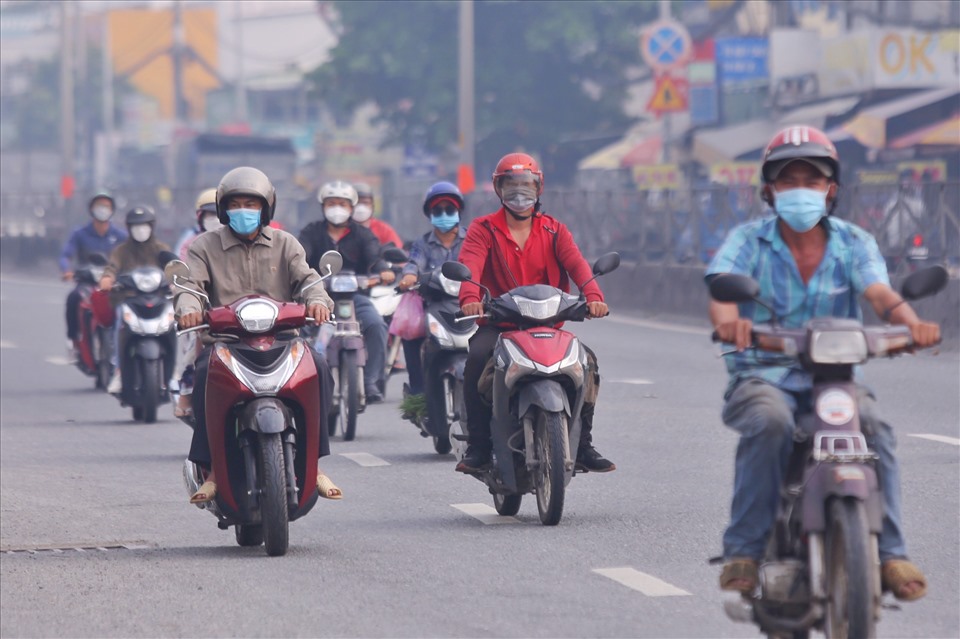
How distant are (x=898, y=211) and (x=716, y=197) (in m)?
4.45

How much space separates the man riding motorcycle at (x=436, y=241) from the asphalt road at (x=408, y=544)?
746 millimetres

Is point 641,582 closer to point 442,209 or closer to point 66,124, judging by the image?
point 442,209

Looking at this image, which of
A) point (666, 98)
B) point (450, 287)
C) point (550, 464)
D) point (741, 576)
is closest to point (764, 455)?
point (741, 576)

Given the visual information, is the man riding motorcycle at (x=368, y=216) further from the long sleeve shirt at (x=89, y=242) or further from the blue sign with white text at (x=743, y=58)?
the blue sign with white text at (x=743, y=58)

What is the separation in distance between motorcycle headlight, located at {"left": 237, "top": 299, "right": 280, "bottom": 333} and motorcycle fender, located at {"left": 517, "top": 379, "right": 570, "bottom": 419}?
138 centimetres

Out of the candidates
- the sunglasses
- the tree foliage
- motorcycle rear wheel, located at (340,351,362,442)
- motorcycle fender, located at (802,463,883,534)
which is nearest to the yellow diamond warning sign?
the tree foliage

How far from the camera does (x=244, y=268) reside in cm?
923

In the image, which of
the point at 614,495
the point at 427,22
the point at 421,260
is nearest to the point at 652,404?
the point at 421,260

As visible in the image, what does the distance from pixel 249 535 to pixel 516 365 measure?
4.81 ft

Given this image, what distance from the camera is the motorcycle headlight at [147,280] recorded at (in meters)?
16.2

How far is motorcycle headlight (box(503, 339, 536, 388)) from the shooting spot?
373 inches

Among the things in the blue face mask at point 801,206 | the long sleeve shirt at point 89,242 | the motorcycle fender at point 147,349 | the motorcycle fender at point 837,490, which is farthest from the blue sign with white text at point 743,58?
the motorcycle fender at point 837,490

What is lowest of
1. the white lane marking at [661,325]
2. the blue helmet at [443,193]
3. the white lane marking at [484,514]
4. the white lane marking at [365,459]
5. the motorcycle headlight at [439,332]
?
the white lane marking at [365,459]

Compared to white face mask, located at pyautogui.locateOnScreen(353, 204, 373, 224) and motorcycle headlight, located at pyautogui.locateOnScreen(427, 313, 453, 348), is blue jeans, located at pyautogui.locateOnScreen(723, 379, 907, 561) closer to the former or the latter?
motorcycle headlight, located at pyautogui.locateOnScreen(427, 313, 453, 348)
